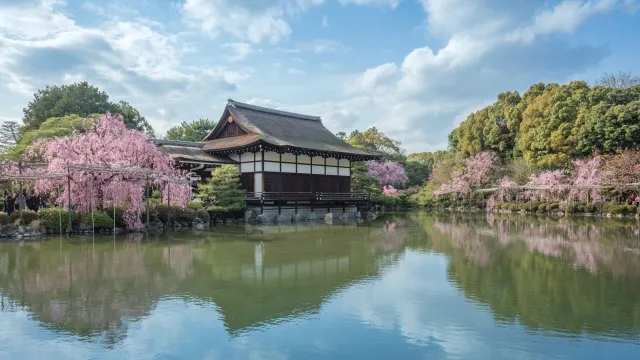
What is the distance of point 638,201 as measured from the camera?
27.9m

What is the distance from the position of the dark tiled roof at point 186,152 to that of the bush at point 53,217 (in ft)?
24.8

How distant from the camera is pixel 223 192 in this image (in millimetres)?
21875

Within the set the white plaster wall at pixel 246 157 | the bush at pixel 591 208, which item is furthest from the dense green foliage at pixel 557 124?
the white plaster wall at pixel 246 157

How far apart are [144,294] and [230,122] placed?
20.3m

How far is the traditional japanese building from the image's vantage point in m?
24.1

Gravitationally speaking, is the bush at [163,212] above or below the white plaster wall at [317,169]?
below

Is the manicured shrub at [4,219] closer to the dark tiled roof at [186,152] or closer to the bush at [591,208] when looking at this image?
the dark tiled roof at [186,152]

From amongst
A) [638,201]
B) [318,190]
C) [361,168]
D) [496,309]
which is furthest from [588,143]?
[496,309]

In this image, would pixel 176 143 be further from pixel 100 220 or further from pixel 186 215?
pixel 100 220

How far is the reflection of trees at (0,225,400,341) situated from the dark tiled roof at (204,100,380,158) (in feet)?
35.1

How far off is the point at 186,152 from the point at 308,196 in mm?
6889

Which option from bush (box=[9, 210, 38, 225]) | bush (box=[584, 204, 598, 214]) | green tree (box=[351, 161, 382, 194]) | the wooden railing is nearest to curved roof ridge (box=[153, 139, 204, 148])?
the wooden railing

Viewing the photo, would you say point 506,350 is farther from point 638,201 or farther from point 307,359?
point 638,201

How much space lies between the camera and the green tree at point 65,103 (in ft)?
119
